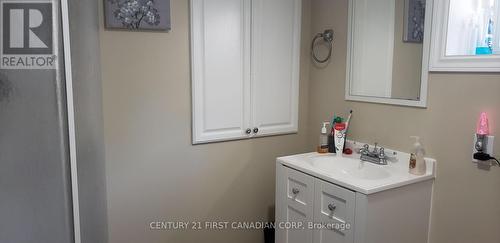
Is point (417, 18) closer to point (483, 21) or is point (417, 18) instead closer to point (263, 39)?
point (483, 21)

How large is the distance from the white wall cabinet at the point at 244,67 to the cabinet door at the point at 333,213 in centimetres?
70

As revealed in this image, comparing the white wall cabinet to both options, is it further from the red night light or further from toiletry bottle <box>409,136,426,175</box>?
the red night light

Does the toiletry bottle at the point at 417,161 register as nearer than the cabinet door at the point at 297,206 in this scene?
Yes

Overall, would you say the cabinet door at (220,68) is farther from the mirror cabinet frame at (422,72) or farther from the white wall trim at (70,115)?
the white wall trim at (70,115)

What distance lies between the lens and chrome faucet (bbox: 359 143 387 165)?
191 cm

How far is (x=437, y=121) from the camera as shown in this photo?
1711 millimetres

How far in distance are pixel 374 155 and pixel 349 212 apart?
0.48m

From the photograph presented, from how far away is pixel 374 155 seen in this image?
195cm

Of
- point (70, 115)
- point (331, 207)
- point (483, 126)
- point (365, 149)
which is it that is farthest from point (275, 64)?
point (70, 115)

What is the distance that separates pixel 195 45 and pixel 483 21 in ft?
4.54

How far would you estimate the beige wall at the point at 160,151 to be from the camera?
1.88m

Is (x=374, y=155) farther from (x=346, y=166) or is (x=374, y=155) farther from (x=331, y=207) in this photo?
(x=331, y=207)

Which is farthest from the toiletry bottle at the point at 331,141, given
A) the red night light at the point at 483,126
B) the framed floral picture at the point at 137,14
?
the framed floral picture at the point at 137,14

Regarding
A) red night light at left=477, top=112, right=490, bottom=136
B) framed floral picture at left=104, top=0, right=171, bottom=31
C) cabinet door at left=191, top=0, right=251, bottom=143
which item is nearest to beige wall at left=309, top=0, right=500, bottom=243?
red night light at left=477, top=112, right=490, bottom=136
